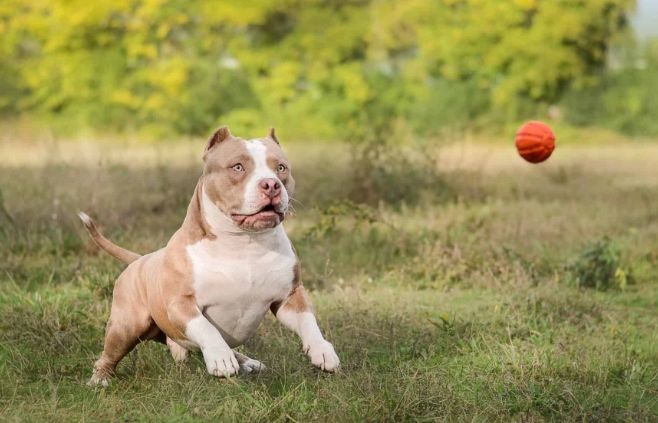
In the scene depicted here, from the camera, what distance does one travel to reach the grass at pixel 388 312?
156 inches

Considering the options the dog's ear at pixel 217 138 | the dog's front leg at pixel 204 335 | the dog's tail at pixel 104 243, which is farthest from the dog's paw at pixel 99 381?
the dog's ear at pixel 217 138

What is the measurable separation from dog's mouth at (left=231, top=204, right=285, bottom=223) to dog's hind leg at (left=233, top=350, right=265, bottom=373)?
2.84ft

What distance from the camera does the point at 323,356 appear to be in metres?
3.83

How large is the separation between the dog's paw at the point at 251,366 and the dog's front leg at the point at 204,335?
523 millimetres

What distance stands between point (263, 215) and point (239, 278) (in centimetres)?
32

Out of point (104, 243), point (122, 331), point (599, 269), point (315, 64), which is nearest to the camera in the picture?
point (122, 331)

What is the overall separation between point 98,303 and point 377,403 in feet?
7.89

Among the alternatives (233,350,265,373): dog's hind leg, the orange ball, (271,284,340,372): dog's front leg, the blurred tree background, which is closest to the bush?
the orange ball

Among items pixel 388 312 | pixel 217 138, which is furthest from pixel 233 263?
pixel 388 312

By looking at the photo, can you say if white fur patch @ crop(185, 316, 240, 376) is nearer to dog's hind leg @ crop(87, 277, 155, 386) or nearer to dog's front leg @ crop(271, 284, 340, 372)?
dog's front leg @ crop(271, 284, 340, 372)

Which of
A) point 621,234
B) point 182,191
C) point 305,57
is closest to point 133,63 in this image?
point 305,57

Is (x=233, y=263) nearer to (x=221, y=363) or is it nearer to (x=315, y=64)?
(x=221, y=363)

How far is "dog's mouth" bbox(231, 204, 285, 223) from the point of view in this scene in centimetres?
390

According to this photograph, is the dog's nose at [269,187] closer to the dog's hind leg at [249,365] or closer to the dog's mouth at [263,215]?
the dog's mouth at [263,215]
